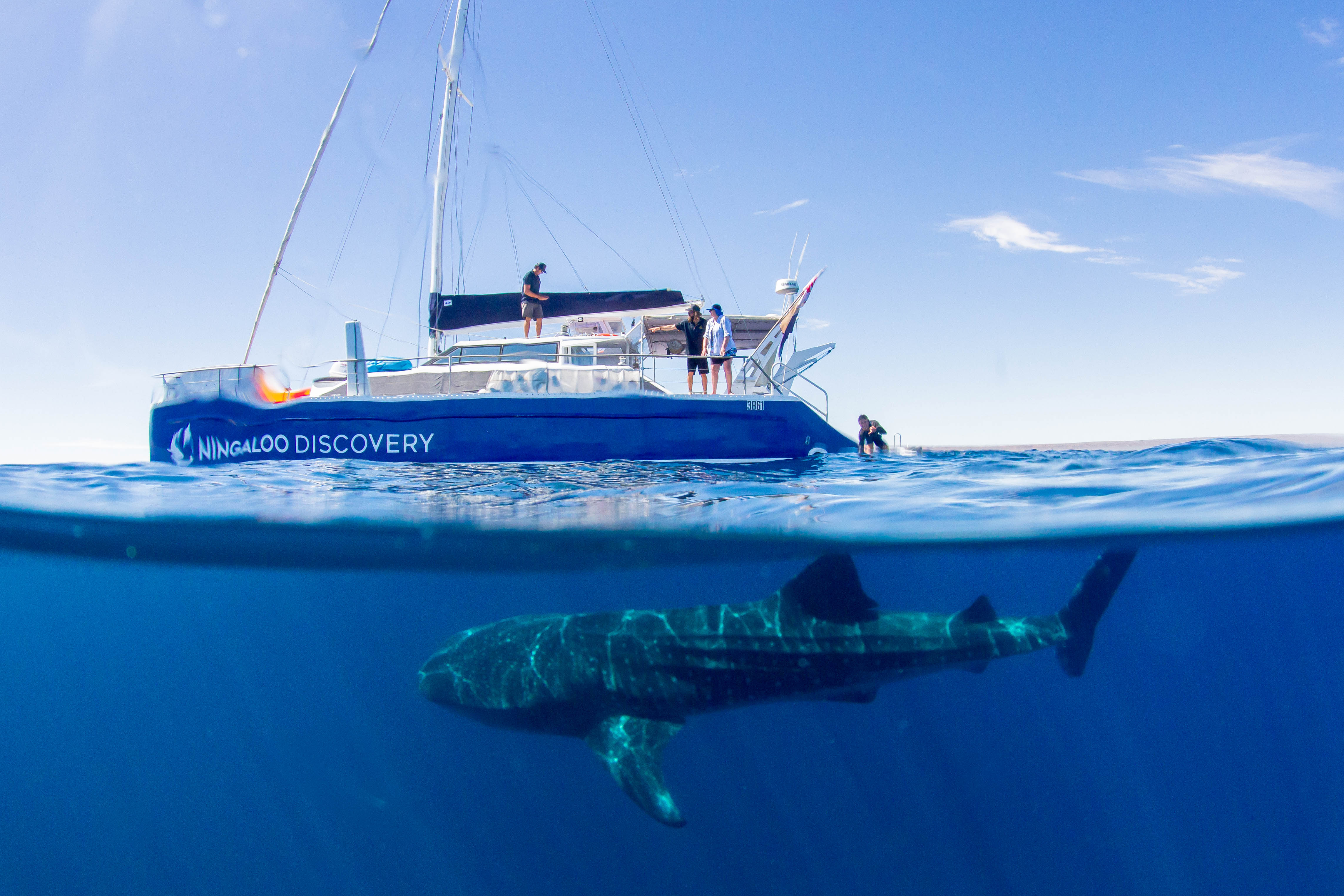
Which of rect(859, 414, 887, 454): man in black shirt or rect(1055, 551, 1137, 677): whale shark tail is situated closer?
rect(1055, 551, 1137, 677): whale shark tail

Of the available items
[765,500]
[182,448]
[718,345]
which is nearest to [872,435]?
[718,345]

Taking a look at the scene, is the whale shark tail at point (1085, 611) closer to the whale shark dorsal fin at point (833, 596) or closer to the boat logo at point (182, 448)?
the whale shark dorsal fin at point (833, 596)

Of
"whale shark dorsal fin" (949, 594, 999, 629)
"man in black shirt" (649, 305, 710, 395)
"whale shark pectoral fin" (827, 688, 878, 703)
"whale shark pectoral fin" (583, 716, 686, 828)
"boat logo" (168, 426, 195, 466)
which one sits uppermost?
"man in black shirt" (649, 305, 710, 395)

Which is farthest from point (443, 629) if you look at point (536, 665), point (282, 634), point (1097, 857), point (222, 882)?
point (1097, 857)

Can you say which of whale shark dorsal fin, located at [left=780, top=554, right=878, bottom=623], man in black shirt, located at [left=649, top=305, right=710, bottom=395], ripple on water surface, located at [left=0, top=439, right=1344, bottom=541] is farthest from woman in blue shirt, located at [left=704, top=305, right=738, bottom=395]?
whale shark dorsal fin, located at [left=780, top=554, right=878, bottom=623]

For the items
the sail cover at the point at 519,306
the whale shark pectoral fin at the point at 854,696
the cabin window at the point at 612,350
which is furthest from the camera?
the sail cover at the point at 519,306

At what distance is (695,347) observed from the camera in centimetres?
1212

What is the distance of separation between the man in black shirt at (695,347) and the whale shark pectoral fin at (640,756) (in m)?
6.18

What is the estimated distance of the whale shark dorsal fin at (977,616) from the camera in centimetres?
600

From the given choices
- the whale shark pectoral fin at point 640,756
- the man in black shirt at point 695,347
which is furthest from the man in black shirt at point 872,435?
the whale shark pectoral fin at point 640,756

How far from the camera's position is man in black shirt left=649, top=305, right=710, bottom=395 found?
11.6m

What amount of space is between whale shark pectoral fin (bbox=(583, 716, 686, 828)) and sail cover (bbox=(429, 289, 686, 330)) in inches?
375

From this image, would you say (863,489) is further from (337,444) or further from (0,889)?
(0,889)

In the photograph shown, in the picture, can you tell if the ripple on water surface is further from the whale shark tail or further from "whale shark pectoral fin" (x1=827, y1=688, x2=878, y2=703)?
"whale shark pectoral fin" (x1=827, y1=688, x2=878, y2=703)
